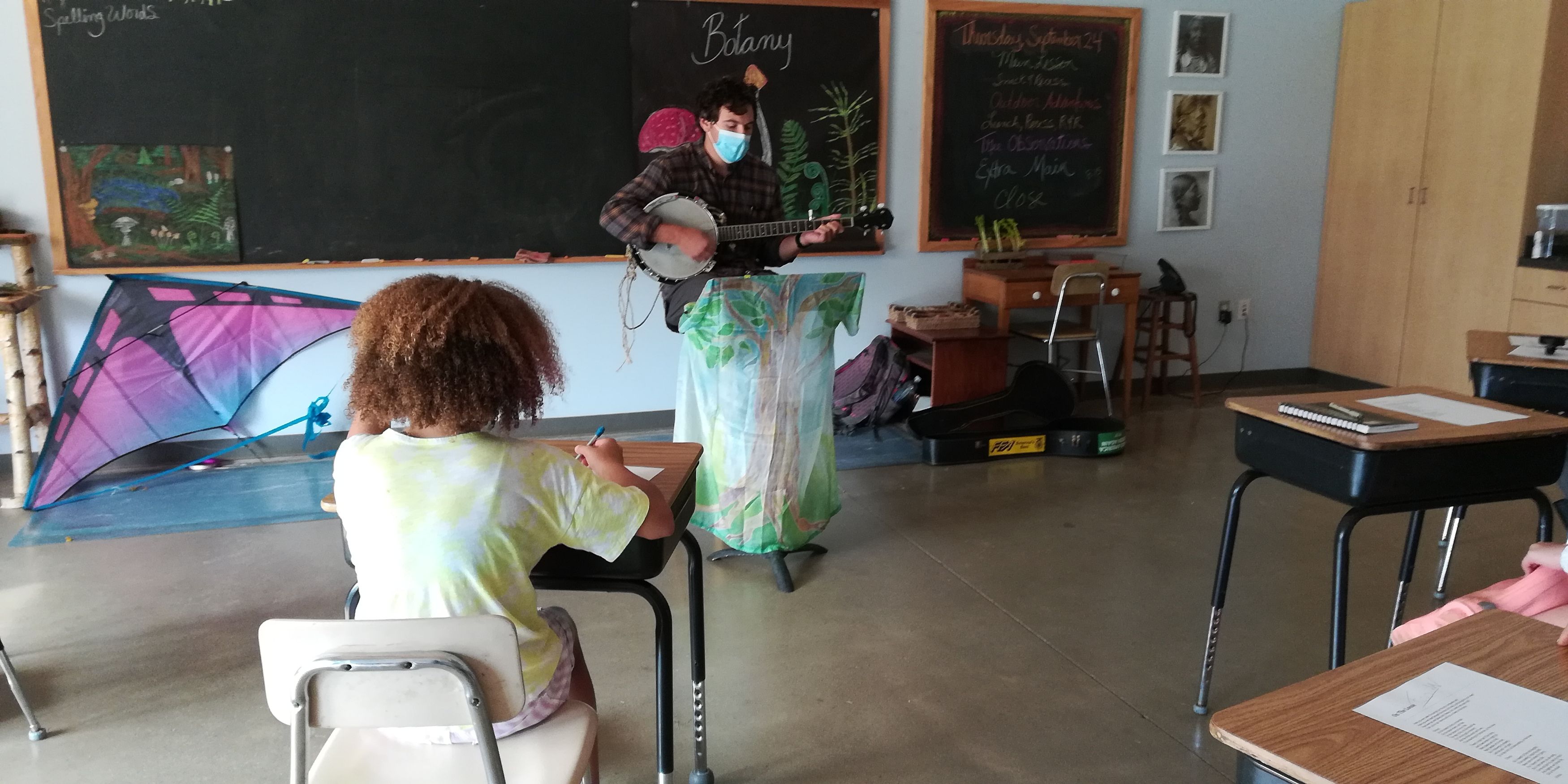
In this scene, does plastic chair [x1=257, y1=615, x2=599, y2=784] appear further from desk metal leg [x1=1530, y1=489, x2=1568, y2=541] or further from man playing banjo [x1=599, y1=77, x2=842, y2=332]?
desk metal leg [x1=1530, y1=489, x2=1568, y2=541]

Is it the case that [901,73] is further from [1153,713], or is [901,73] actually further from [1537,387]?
[1153,713]

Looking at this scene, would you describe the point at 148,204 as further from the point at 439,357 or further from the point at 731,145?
the point at 439,357

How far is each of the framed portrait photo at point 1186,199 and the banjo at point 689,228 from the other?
9.28 feet

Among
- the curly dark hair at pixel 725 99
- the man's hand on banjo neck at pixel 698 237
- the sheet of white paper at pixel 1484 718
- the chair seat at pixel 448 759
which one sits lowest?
the chair seat at pixel 448 759

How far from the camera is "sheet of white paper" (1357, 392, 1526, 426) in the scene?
2.12m

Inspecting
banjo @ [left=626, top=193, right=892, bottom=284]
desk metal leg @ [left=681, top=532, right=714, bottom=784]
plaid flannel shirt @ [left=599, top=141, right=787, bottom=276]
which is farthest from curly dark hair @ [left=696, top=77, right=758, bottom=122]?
desk metal leg @ [left=681, top=532, right=714, bottom=784]

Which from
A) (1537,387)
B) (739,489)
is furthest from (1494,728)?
(739,489)

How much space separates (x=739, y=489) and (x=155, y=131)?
2931 mm

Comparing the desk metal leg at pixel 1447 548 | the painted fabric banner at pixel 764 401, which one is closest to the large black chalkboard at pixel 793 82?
the painted fabric banner at pixel 764 401

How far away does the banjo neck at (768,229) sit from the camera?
3.40 m

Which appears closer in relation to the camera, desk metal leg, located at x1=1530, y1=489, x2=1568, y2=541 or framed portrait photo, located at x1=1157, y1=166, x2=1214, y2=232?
desk metal leg, located at x1=1530, y1=489, x2=1568, y2=541

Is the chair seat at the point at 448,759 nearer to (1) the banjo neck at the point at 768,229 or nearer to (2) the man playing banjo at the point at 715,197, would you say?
(2) the man playing banjo at the point at 715,197

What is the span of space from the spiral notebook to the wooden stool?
3197 mm

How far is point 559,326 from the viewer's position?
16.1ft
